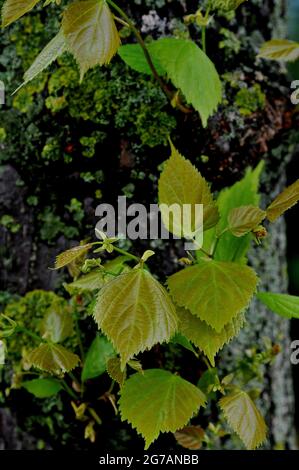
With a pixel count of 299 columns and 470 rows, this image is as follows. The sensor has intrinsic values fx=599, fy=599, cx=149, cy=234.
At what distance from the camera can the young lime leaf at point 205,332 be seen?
0.69 metres

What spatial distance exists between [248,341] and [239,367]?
0.07 m

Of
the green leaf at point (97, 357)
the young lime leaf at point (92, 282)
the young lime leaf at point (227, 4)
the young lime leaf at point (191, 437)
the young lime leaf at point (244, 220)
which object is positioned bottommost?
the young lime leaf at point (191, 437)

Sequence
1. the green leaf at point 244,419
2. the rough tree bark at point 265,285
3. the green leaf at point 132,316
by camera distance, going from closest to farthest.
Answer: the green leaf at point 132,316 → the green leaf at point 244,419 → the rough tree bark at point 265,285

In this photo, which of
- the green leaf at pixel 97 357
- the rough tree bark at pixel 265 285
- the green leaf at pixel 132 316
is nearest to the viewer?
the green leaf at pixel 132 316

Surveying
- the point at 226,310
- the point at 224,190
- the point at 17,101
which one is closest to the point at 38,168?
the point at 17,101

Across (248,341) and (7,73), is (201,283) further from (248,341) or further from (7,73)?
(7,73)

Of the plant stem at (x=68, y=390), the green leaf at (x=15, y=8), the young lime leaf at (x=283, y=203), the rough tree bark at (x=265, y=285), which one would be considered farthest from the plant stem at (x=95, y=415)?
the green leaf at (x=15, y=8)

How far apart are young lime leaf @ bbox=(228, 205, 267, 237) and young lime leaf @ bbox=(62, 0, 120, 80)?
23 cm

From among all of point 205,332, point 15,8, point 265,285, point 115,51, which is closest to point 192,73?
point 115,51

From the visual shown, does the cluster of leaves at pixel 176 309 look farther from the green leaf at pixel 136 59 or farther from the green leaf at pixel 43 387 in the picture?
the green leaf at pixel 136 59

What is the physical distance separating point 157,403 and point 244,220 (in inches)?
9.9

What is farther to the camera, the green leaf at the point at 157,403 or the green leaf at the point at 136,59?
the green leaf at the point at 136,59

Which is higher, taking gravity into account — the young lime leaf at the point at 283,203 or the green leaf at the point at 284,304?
the young lime leaf at the point at 283,203

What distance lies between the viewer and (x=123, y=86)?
0.92 meters
